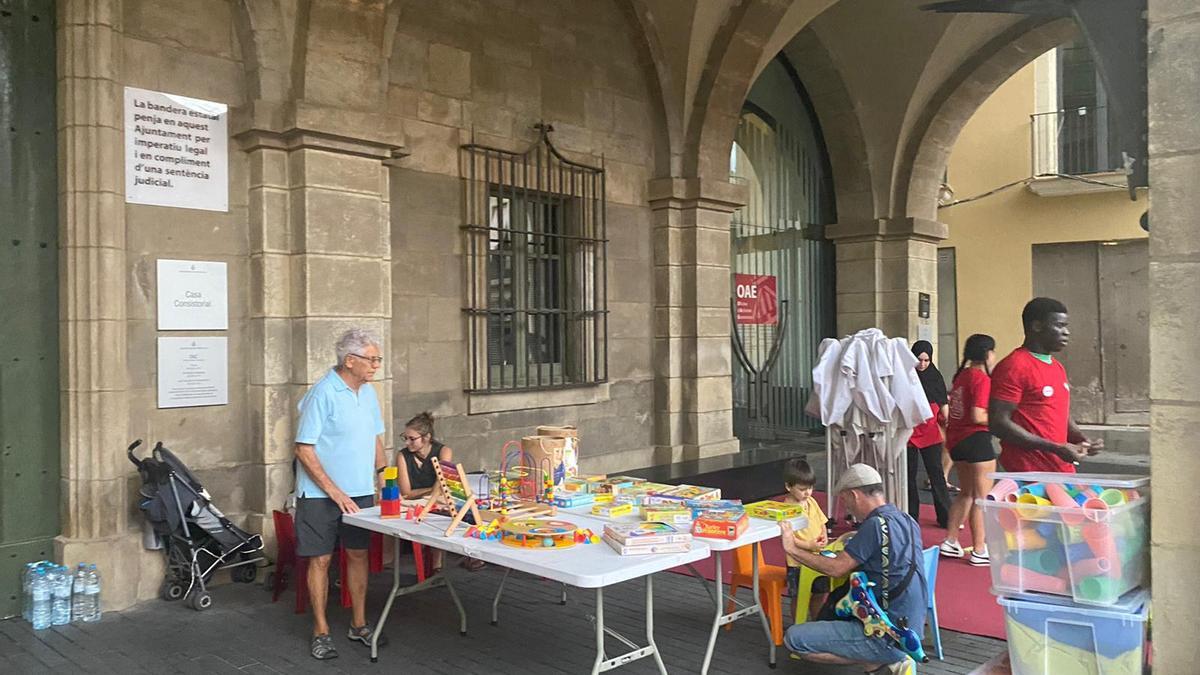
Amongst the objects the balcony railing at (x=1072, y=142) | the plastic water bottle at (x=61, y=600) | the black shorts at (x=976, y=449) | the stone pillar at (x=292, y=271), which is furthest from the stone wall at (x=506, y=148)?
the balcony railing at (x=1072, y=142)

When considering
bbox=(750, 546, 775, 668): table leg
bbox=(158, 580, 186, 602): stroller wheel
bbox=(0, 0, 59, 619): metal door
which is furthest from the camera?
bbox=(158, 580, 186, 602): stroller wheel

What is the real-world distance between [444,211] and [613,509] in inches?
136

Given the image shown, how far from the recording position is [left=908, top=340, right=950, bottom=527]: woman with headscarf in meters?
7.03

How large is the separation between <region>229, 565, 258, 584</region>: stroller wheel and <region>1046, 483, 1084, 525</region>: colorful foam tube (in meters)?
4.59

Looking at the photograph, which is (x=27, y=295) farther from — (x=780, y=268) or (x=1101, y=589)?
(x=780, y=268)

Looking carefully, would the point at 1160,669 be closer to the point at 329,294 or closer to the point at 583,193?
the point at 329,294

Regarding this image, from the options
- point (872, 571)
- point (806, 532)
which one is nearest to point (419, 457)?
point (806, 532)

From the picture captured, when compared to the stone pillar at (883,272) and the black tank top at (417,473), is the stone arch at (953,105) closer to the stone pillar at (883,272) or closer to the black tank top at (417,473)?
the stone pillar at (883,272)

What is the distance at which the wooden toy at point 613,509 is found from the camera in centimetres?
420

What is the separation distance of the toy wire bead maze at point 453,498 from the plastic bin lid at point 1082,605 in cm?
215

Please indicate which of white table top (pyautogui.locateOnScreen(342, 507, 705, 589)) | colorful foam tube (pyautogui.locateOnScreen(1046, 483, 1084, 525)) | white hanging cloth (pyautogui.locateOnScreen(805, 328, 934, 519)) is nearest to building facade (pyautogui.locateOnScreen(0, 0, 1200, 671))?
colorful foam tube (pyautogui.locateOnScreen(1046, 483, 1084, 525))

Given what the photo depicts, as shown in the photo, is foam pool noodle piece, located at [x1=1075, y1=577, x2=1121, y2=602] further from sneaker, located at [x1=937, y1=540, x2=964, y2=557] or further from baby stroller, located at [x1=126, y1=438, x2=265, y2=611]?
baby stroller, located at [x1=126, y1=438, x2=265, y2=611]

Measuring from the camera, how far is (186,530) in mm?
5055

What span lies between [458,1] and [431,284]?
2262 millimetres
